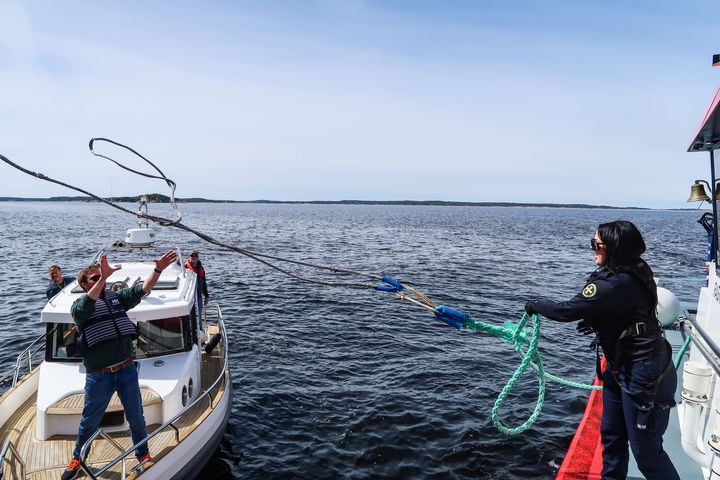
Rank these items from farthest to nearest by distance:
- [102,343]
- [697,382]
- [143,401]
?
[143,401], [102,343], [697,382]

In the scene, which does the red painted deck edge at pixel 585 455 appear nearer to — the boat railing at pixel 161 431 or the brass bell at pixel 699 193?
the brass bell at pixel 699 193

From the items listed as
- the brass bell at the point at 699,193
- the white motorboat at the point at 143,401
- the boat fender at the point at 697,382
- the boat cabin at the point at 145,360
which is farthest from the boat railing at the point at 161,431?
the brass bell at the point at 699,193

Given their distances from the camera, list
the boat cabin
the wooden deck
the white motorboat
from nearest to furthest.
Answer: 1. the wooden deck
2. the white motorboat
3. the boat cabin

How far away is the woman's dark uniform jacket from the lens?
4.01m

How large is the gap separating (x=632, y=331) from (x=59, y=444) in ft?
25.0

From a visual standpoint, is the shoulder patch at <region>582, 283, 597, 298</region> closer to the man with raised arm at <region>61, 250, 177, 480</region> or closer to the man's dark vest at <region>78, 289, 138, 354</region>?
the man with raised arm at <region>61, 250, 177, 480</region>

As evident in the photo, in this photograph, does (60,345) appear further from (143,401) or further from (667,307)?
(667,307)

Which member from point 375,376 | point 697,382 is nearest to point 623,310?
point 697,382

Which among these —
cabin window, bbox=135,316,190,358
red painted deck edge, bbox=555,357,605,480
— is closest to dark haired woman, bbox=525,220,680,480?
red painted deck edge, bbox=555,357,605,480

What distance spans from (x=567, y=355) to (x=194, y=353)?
1186cm

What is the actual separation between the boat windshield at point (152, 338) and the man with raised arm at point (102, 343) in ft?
6.75

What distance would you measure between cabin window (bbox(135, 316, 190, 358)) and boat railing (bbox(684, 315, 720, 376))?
778cm

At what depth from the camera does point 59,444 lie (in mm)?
6980

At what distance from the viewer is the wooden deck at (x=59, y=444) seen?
6.38 meters
